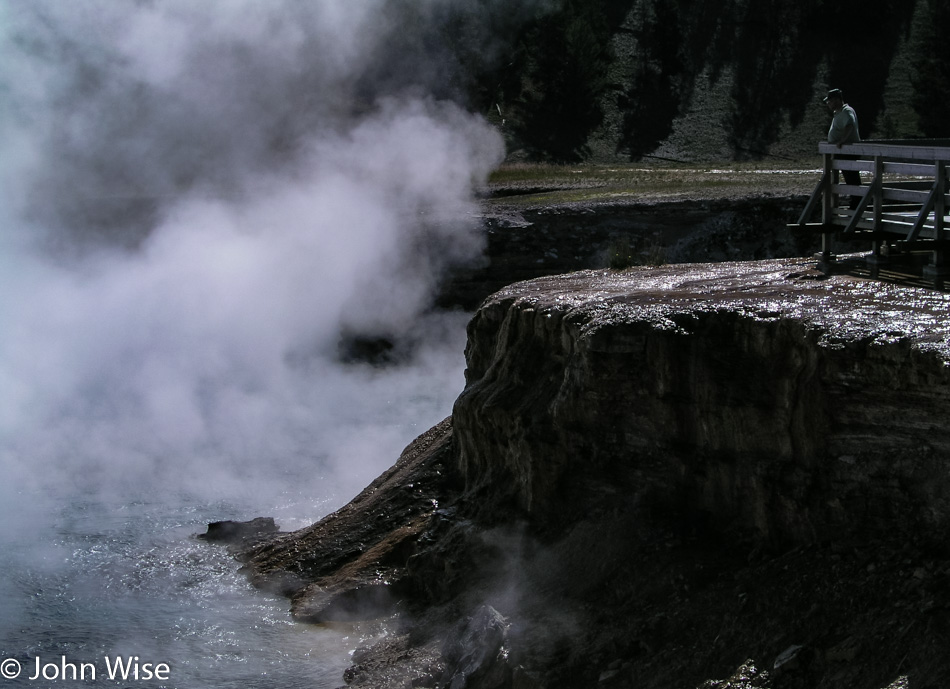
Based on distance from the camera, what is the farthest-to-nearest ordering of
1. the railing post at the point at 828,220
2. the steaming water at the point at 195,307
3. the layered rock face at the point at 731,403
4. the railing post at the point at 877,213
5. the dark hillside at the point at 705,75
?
the dark hillside at the point at 705,75 < the steaming water at the point at 195,307 < the railing post at the point at 828,220 < the railing post at the point at 877,213 < the layered rock face at the point at 731,403

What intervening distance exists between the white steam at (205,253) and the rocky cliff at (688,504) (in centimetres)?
358

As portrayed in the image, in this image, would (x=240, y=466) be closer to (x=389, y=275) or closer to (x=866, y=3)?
(x=389, y=275)

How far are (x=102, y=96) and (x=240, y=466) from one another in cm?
809

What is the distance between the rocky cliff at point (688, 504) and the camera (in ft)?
19.2

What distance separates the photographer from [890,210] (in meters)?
9.62

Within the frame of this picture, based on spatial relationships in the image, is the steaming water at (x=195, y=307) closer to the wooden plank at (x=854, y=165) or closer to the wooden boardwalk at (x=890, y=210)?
the wooden boardwalk at (x=890, y=210)

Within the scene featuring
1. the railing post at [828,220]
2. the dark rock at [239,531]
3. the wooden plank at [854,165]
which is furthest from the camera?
the dark rock at [239,531]

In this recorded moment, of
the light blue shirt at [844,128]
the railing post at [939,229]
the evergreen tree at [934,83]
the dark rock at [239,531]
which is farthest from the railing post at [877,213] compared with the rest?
the evergreen tree at [934,83]

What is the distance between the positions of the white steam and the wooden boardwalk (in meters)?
5.11

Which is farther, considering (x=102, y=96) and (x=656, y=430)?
(x=102, y=96)

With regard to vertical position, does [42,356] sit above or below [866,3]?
below

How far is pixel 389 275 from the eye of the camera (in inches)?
680

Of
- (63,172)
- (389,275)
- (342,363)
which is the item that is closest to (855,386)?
(342,363)

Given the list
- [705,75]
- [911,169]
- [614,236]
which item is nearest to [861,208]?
[911,169]
